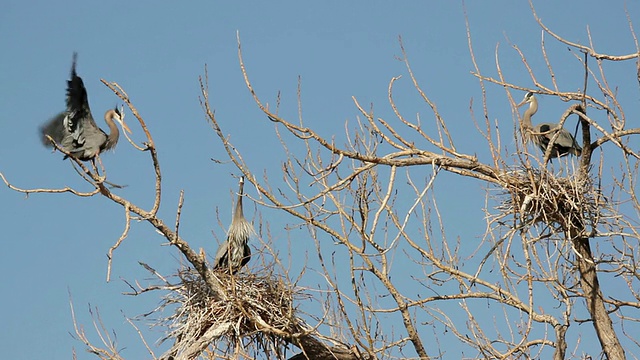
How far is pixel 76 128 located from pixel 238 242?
2543mm

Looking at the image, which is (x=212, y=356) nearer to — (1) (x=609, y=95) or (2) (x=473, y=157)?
(2) (x=473, y=157)

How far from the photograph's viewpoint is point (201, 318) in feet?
26.5

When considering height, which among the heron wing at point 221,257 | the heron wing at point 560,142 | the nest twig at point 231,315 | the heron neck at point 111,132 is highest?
the heron neck at point 111,132

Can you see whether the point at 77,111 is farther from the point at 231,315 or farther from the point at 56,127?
the point at 231,315

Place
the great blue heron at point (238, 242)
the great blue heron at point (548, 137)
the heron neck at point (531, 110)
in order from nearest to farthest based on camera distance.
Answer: the great blue heron at point (548, 137) < the great blue heron at point (238, 242) < the heron neck at point (531, 110)

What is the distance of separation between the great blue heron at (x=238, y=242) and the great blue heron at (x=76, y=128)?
5.73 ft

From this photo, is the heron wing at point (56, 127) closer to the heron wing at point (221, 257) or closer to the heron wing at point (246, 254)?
the heron wing at point (221, 257)

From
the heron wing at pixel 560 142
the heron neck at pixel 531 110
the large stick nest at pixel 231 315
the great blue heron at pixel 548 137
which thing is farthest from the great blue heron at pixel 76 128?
the heron neck at pixel 531 110

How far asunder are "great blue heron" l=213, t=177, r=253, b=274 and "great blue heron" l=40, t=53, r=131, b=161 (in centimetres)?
175

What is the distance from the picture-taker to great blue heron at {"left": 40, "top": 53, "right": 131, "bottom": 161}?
26.5 feet

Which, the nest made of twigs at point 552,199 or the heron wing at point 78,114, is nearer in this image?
the nest made of twigs at point 552,199

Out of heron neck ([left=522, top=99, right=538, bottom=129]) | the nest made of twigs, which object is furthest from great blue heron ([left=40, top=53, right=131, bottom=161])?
heron neck ([left=522, top=99, right=538, bottom=129])

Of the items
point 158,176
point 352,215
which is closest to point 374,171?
point 352,215

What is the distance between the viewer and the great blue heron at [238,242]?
9.86 metres
